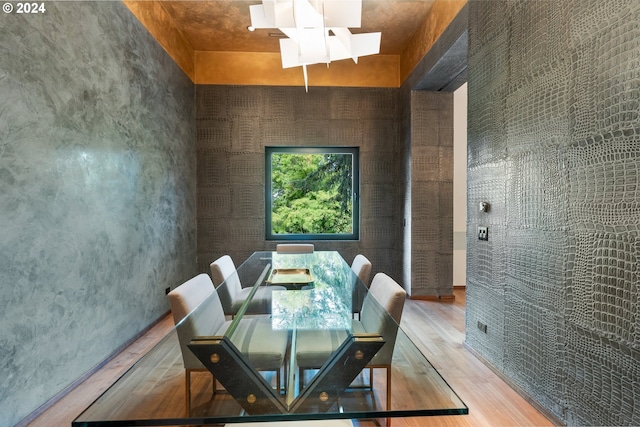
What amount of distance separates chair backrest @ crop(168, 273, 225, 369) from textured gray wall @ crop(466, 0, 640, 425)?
1.79 meters

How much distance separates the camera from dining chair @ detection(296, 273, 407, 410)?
1.16 m

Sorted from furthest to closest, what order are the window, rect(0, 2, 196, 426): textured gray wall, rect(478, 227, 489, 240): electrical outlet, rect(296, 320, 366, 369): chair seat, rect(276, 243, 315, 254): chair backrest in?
the window → rect(276, 243, 315, 254): chair backrest → rect(478, 227, 489, 240): electrical outlet → rect(0, 2, 196, 426): textured gray wall → rect(296, 320, 366, 369): chair seat

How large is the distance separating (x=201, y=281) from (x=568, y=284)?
2.07 m

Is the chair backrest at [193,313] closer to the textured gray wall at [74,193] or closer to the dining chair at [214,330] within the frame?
the dining chair at [214,330]

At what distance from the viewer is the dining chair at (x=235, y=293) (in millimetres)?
1750

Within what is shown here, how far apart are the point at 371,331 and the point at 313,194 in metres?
3.47

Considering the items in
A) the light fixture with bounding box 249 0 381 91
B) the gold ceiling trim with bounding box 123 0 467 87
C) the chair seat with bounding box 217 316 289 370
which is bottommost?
the chair seat with bounding box 217 316 289 370

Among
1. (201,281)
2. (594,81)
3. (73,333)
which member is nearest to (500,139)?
(594,81)

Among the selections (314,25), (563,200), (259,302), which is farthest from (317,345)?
(314,25)

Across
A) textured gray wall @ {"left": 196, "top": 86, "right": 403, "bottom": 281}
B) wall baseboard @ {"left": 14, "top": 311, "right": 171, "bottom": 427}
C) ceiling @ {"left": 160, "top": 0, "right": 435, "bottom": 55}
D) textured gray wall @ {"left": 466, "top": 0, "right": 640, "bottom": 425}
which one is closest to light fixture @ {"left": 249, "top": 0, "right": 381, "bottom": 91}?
textured gray wall @ {"left": 466, "top": 0, "right": 640, "bottom": 425}

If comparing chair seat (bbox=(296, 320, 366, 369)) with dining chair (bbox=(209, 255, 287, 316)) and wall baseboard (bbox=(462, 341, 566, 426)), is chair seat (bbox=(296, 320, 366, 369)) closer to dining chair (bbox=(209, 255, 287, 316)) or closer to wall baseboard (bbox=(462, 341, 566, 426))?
dining chair (bbox=(209, 255, 287, 316))

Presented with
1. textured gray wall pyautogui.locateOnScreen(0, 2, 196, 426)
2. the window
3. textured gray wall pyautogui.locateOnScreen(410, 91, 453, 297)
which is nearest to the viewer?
textured gray wall pyautogui.locateOnScreen(0, 2, 196, 426)

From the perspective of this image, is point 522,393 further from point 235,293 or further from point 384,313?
point 235,293

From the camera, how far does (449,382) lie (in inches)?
88.7
